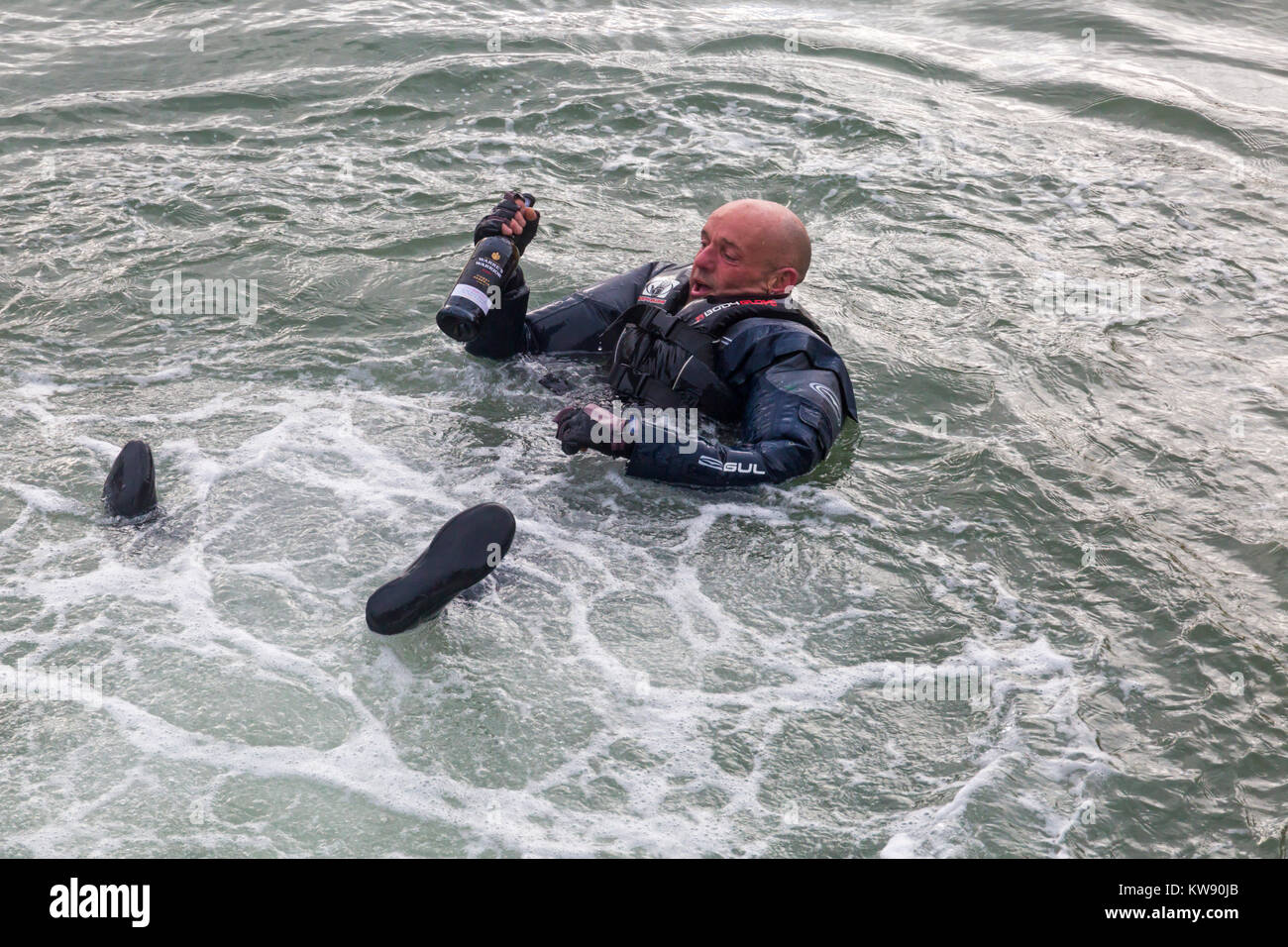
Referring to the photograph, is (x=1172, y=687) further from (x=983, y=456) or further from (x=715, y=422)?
(x=715, y=422)

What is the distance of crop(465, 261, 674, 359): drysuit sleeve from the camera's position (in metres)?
5.91

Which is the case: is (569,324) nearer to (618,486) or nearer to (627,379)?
(627,379)

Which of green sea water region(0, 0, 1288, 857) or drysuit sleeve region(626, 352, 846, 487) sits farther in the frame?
drysuit sleeve region(626, 352, 846, 487)

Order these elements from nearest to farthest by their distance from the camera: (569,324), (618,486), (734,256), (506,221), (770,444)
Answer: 1. (770,444)
2. (618,486)
3. (734,256)
4. (506,221)
5. (569,324)

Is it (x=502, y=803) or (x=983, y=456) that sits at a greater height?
(x=983, y=456)

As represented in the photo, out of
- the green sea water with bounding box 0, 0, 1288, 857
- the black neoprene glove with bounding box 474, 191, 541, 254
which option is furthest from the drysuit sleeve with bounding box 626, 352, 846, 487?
the black neoprene glove with bounding box 474, 191, 541, 254

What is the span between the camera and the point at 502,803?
3.59 meters

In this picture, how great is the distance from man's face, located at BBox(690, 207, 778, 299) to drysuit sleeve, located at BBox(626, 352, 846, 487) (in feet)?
1.65

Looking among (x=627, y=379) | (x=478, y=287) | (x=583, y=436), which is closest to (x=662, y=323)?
(x=627, y=379)

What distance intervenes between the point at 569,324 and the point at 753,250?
111cm

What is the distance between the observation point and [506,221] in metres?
5.55

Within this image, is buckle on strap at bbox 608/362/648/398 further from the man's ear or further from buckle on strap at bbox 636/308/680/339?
the man's ear
